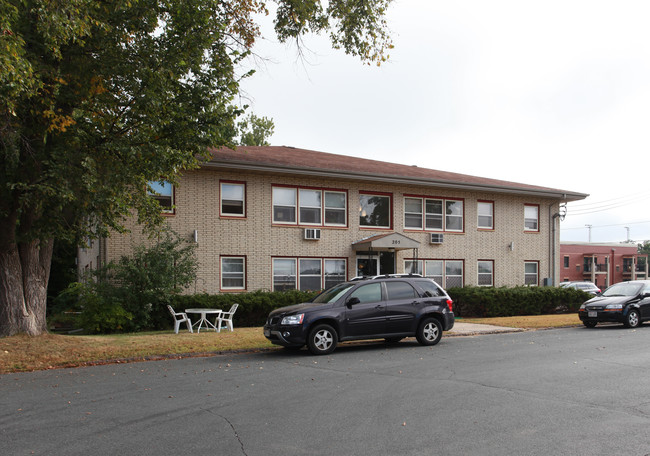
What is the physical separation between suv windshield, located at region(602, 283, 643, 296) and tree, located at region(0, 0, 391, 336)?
541 inches

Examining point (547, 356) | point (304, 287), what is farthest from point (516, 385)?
point (304, 287)

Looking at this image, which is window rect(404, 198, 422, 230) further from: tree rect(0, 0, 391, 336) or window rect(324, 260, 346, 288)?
tree rect(0, 0, 391, 336)

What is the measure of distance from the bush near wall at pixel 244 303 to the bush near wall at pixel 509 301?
23.8 feet

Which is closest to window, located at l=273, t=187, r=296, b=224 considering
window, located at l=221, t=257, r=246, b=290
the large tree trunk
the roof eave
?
the roof eave

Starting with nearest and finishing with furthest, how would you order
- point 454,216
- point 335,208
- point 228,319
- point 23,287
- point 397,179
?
point 23,287 → point 228,319 → point 335,208 → point 397,179 → point 454,216

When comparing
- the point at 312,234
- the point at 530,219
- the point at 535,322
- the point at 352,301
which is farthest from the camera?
the point at 530,219

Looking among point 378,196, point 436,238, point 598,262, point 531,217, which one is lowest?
point 598,262

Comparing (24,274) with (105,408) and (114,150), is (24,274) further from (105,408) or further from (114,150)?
(105,408)

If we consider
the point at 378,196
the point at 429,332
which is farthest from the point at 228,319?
the point at 378,196

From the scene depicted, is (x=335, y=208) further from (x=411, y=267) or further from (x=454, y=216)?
(x=454, y=216)

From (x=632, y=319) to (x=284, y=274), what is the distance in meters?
11.7

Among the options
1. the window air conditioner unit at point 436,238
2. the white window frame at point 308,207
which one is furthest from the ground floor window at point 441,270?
the white window frame at point 308,207

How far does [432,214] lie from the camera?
23.6 meters

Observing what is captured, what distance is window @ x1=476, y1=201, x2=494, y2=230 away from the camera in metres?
24.7
